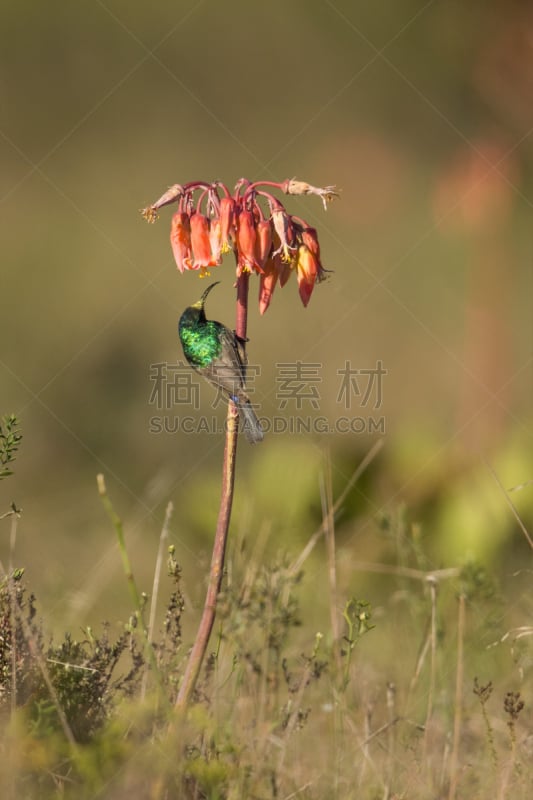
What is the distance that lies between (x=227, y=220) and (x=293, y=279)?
234 centimetres

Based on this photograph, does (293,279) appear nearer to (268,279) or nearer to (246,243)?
(268,279)

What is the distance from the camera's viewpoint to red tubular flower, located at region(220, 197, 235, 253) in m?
1.08

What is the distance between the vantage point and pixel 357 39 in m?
4.45

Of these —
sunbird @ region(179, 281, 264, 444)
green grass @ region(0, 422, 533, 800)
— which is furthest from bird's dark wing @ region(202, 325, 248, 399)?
green grass @ region(0, 422, 533, 800)

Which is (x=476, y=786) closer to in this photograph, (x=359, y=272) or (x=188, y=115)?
(x=359, y=272)

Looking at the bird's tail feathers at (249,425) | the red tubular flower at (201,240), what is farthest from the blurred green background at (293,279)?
the red tubular flower at (201,240)

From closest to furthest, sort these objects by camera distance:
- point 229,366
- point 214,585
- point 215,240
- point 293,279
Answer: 1. point 214,585
2. point 215,240
3. point 229,366
4. point 293,279

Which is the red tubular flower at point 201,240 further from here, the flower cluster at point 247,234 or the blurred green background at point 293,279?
the blurred green background at point 293,279

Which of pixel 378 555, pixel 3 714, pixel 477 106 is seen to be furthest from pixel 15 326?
pixel 3 714

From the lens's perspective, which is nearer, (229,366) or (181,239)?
(181,239)

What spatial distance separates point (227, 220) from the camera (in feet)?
3.55

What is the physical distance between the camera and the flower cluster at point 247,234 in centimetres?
108

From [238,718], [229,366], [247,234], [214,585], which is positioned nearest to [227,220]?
[247,234]

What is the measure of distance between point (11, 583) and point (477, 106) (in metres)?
3.32
